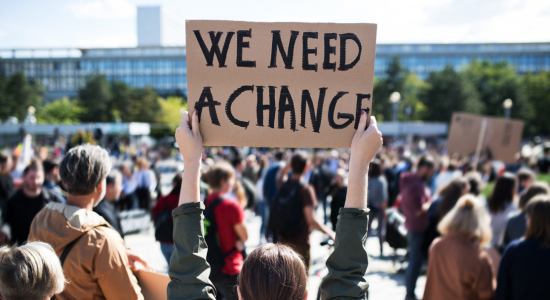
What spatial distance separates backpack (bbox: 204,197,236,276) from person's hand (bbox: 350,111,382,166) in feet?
7.03

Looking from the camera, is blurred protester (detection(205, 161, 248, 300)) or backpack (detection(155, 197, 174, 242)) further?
backpack (detection(155, 197, 174, 242))

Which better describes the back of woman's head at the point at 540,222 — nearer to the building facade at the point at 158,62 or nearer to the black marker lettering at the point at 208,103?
the black marker lettering at the point at 208,103

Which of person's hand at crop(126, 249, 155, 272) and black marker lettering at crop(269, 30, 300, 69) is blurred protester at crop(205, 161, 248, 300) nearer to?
person's hand at crop(126, 249, 155, 272)

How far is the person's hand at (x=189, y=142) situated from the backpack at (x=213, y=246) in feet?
6.52

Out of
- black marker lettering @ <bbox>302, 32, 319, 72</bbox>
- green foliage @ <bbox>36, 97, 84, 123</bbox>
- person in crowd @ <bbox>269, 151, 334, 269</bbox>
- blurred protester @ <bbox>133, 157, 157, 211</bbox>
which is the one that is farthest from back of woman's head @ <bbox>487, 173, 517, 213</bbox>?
green foliage @ <bbox>36, 97, 84, 123</bbox>

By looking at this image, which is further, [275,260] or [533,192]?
[533,192]

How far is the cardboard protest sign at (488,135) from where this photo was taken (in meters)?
9.06

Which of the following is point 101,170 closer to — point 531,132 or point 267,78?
point 267,78

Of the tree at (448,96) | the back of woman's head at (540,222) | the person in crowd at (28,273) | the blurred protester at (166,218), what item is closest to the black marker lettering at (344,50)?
the person in crowd at (28,273)

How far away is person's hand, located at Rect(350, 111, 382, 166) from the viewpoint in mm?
1484

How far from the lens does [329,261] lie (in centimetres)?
140

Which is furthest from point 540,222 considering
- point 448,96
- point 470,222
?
point 448,96

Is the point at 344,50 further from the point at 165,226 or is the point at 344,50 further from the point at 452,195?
the point at 452,195

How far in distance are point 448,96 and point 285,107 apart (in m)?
57.7
